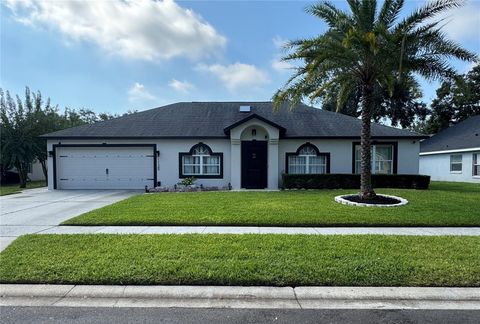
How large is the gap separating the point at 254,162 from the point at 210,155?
253cm

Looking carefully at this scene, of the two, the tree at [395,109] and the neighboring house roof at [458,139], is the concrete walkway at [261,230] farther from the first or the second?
the tree at [395,109]

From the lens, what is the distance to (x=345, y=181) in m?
15.4

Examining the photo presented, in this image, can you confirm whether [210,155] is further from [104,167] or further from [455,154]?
[455,154]

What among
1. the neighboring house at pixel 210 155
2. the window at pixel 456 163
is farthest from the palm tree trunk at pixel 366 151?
the window at pixel 456 163

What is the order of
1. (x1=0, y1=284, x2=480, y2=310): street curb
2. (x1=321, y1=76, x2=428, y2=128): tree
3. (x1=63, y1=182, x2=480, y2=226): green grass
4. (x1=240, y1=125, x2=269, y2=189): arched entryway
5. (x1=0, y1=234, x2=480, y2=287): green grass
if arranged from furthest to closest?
(x1=321, y1=76, x2=428, y2=128): tree, (x1=240, y1=125, x2=269, y2=189): arched entryway, (x1=63, y1=182, x2=480, y2=226): green grass, (x1=0, y1=234, x2=480, y2=287): green grass, (x1=0, y1=284, x2=480, y2=310): street curb

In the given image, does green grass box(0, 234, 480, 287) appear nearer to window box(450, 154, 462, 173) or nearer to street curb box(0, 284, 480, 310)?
street curb box(0, 284, 480, 310)

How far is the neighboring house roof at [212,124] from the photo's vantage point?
55.1 ft

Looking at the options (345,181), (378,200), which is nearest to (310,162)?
(345,181)

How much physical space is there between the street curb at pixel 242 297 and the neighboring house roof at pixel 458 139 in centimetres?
2219

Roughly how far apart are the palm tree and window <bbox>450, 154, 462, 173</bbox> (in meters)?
15.9

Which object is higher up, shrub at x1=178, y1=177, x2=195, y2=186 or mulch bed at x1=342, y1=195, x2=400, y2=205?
shrub at x1=178, y1=177, x2=195, y2=186

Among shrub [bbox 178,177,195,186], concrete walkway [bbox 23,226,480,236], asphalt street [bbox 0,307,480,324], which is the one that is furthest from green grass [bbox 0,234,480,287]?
shrub [bbox 178,177,195,186]

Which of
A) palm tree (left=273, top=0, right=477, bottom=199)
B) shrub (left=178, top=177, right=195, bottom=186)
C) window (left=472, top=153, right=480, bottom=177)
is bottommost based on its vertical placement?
shrub (left=178, top=177, right=195, bottom=186)

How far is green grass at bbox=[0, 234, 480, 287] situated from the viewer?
4.33 metres
